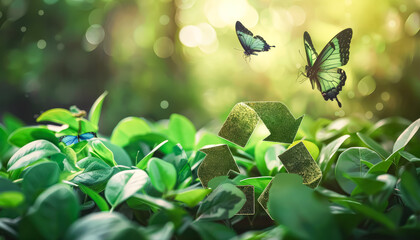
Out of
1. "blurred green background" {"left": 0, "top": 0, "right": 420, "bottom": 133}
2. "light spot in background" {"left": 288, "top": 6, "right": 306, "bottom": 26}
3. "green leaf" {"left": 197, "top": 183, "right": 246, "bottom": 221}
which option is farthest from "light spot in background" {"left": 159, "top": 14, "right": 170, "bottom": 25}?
"green leaf" {"left": 197, "top": 183, "right": 246, "bottom": 221}

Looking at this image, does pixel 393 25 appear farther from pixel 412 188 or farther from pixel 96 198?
pixel 96 198

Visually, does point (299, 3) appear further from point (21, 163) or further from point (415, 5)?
point (21, 163)

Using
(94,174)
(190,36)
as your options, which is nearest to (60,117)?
(94,174)

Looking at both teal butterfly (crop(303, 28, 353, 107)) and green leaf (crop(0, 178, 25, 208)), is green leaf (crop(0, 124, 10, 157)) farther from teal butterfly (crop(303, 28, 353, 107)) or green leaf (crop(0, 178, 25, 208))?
teal butterfly (crop(303, 28, 353, 107))

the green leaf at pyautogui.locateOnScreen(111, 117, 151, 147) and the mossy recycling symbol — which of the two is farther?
the green leaf at pyautogui.locateOnScreen(111, 117, 151, 147)

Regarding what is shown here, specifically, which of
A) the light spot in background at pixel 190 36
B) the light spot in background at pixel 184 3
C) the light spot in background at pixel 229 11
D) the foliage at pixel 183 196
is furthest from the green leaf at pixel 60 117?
the light spot in background at pixel 184 3

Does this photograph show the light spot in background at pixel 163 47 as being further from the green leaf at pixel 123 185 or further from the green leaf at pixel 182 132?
the green leaf at pixel 123 185

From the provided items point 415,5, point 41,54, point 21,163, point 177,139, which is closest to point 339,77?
point 177,139
